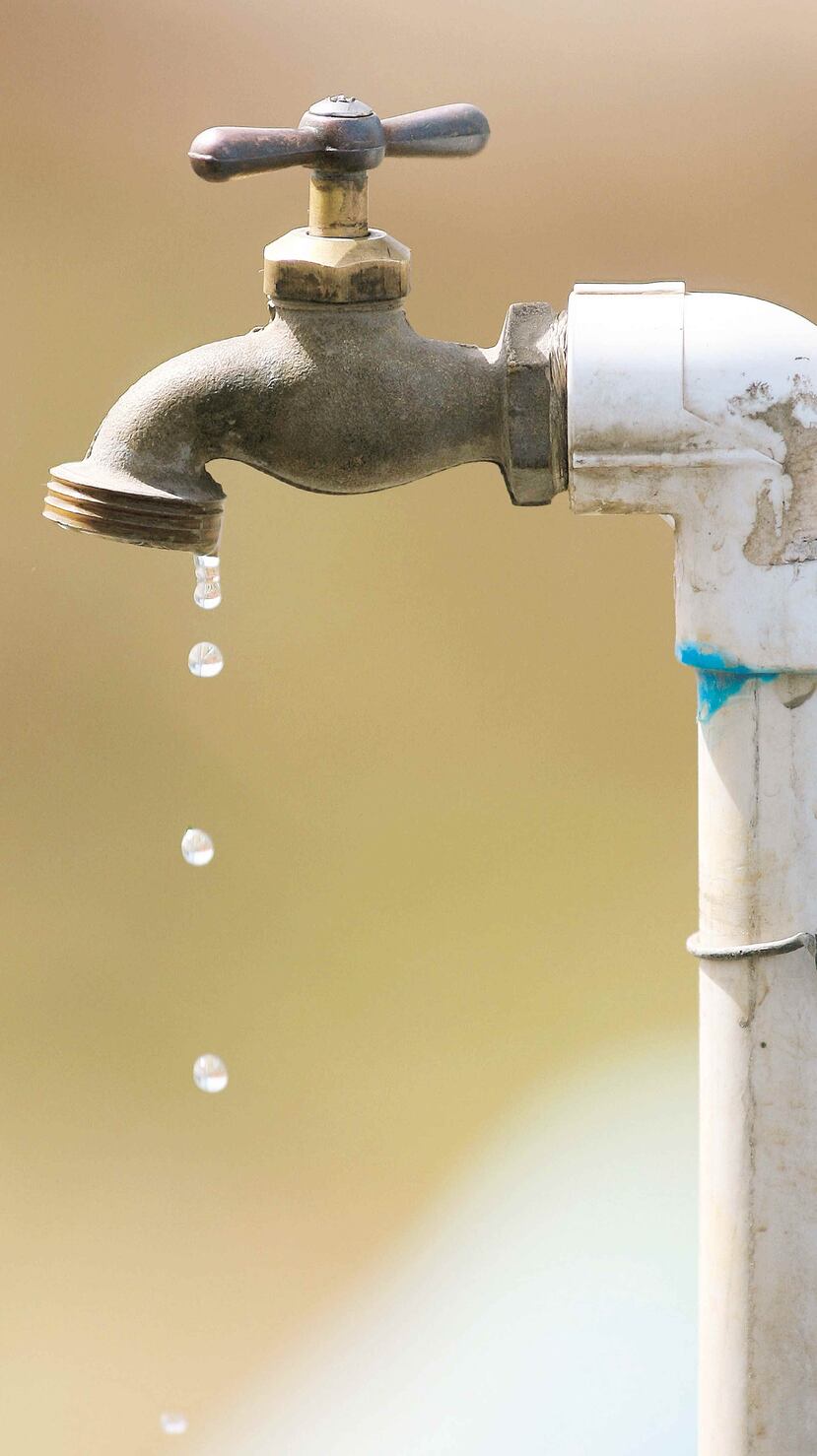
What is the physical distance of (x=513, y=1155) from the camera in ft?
4.62

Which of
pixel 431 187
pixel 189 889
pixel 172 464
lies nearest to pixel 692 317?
pixel 172 464

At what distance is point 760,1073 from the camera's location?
0.59 m

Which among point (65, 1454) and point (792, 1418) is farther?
point (65, 1454)

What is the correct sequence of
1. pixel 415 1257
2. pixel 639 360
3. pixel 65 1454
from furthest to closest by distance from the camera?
pixel 415 1257, pixel 65 1454, pixel 639 360

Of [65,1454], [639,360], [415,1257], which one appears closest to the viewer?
[639,360]

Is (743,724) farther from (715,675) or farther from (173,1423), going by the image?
(173,1423)

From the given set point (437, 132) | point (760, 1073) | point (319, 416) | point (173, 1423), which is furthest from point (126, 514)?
point (173, 1423)

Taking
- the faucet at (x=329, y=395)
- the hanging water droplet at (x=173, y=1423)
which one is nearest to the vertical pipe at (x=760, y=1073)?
the faucet at (x=329, y=395)

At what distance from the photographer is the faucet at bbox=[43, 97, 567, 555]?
56cm

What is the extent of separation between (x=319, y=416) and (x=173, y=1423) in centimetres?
98

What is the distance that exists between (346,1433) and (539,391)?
39.1 inches

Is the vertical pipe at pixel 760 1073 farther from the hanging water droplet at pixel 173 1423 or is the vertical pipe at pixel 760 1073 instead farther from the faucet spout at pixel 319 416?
the hanging water droplet at pixel 173 1423

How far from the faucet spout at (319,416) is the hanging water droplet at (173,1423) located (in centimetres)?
94

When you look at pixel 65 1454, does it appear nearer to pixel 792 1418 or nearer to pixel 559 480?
pixel 792 1418
